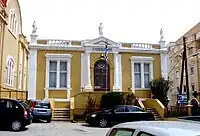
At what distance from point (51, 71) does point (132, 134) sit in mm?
28710

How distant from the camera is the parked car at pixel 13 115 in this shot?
17.0 m

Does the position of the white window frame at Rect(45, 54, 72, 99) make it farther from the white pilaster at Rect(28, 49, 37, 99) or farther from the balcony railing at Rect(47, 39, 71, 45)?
the balcony railing at Rect(47, 39, 71, 45)

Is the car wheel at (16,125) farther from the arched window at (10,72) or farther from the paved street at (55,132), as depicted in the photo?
the arched window at (10,72)

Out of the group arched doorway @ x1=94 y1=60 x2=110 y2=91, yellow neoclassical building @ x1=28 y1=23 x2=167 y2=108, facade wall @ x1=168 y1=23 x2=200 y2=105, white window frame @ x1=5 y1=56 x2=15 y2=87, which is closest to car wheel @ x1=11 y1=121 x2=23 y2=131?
white window frame @ x1=5 y1=56 x2=15 y2=87

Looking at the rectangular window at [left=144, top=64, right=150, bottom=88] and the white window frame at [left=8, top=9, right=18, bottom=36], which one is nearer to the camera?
the white window frame at [left=8, top=9, right=18, bottom=36]

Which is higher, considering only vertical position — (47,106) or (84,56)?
(84,56)

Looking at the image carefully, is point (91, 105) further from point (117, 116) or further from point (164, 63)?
point (164, 63)

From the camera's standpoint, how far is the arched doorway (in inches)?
1260

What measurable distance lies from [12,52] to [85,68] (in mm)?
7070

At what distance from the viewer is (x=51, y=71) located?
104 feet

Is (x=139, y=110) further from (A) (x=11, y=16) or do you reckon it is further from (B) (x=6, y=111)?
(A) (x=11, y=16)

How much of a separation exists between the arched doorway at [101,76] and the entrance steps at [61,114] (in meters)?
4.52

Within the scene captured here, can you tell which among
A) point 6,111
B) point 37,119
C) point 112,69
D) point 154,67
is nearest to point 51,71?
point 112,69

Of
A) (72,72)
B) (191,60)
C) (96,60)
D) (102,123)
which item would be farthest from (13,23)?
(191,60)
